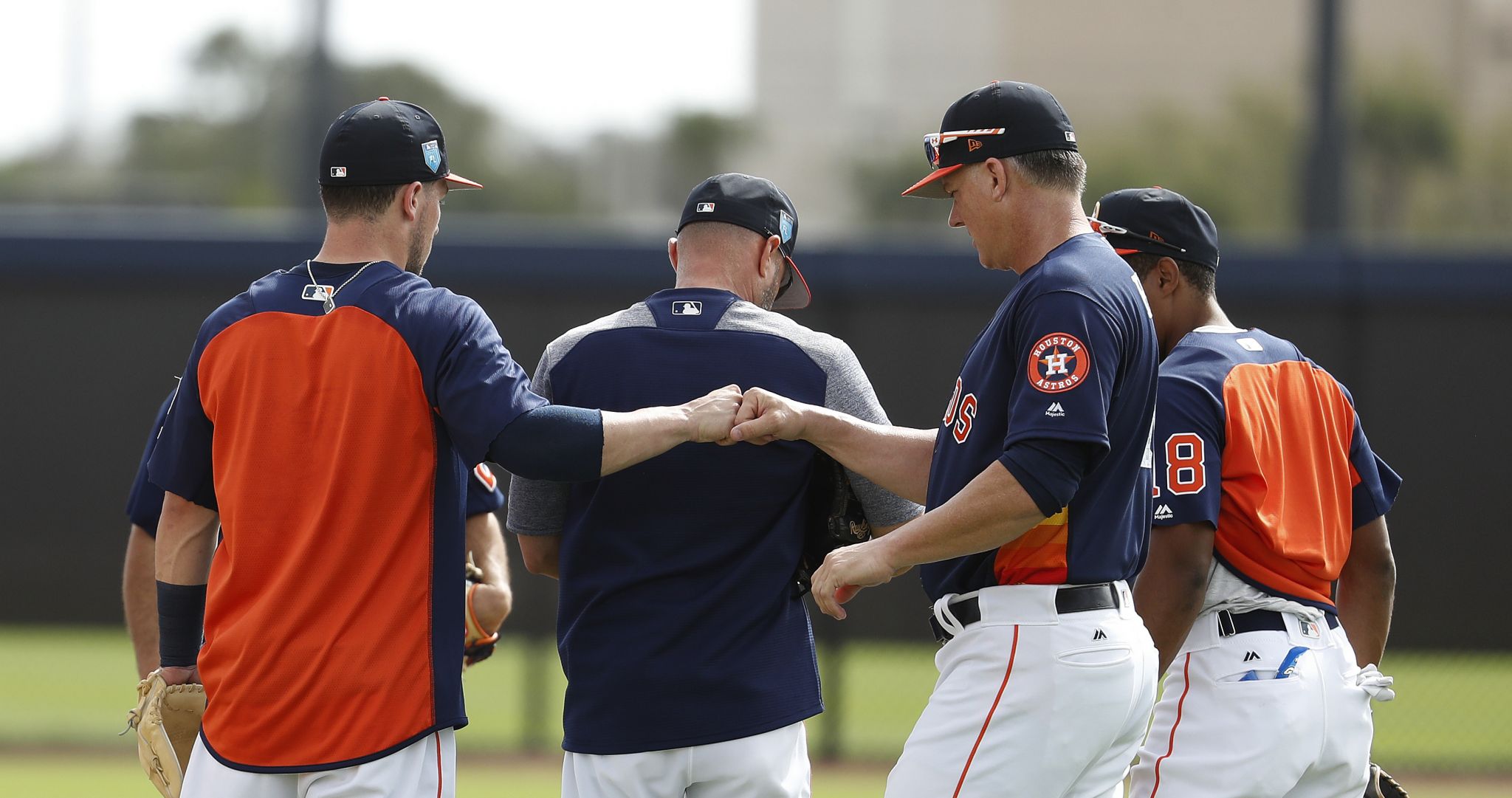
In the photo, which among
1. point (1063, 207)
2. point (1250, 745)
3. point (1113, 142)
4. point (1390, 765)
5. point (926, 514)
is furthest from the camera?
point (1113, 142)

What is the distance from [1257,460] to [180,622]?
8.06 feet

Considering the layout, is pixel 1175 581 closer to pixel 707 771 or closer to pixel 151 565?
pixel 707 771

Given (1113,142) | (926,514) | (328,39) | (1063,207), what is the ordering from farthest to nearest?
(1113,142) → (328,39) → (1063,207) → (926,514)

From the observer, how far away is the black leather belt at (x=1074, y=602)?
287 cm

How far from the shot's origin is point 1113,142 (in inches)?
961

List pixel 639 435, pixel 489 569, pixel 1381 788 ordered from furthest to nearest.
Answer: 1. pixel 489 569
2. pixel 1381 788
3. pixel 639 435

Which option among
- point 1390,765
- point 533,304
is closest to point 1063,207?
point 533,304

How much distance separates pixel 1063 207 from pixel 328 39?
8.78 metres

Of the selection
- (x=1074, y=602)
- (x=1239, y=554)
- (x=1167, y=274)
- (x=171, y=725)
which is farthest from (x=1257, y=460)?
(x=171, y=725)

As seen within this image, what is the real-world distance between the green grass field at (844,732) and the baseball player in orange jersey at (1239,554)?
4.30 m

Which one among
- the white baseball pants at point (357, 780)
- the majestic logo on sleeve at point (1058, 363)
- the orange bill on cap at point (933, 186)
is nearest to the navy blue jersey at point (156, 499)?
the white baseball pants at point (357, 780)

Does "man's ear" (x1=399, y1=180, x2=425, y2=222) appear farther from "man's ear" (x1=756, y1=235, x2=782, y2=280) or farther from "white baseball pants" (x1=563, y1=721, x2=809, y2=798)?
"white baseball pants" (x1=563, y1=721, x2=809, y2=798)

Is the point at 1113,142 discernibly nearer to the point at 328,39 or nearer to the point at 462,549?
the point at 328,39

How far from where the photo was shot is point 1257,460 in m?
3.38
